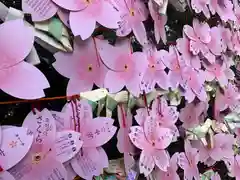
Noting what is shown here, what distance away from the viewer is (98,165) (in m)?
0.66

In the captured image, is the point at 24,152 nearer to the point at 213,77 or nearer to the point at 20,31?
the point at 20,31

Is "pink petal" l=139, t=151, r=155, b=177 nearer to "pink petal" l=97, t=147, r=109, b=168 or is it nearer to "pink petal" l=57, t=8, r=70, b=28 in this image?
"pink petal" l=97, t=147, r=109, b=168

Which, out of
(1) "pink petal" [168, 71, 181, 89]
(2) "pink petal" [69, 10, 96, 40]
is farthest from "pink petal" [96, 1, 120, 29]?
(1) "pink petal" [168, 71, 181, 89]

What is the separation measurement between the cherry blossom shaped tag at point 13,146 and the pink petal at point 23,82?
5 centimetres

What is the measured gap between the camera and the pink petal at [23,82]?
55 cm

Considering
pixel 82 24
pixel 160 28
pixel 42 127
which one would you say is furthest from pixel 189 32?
pixel 42 127

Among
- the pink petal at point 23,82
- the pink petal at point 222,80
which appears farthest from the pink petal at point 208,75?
the pink petal at point 23,82

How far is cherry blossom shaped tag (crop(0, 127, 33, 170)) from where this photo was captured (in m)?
0.54

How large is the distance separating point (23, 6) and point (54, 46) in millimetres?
73

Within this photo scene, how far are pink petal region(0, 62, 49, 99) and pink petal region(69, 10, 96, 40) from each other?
0.10m

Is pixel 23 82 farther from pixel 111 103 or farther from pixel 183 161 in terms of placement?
pixel 183 161

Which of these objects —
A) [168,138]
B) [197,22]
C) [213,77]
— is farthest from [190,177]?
[197,22]

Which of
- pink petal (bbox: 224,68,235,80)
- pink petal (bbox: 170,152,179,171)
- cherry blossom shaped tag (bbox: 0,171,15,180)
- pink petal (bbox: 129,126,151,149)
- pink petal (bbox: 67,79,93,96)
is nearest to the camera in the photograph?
cherry blossom shaped tag (bbox: 0,171,15,180)

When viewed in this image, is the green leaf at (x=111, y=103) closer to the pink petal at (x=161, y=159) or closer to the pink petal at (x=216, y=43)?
the pink petal at (x=161, y=159)
